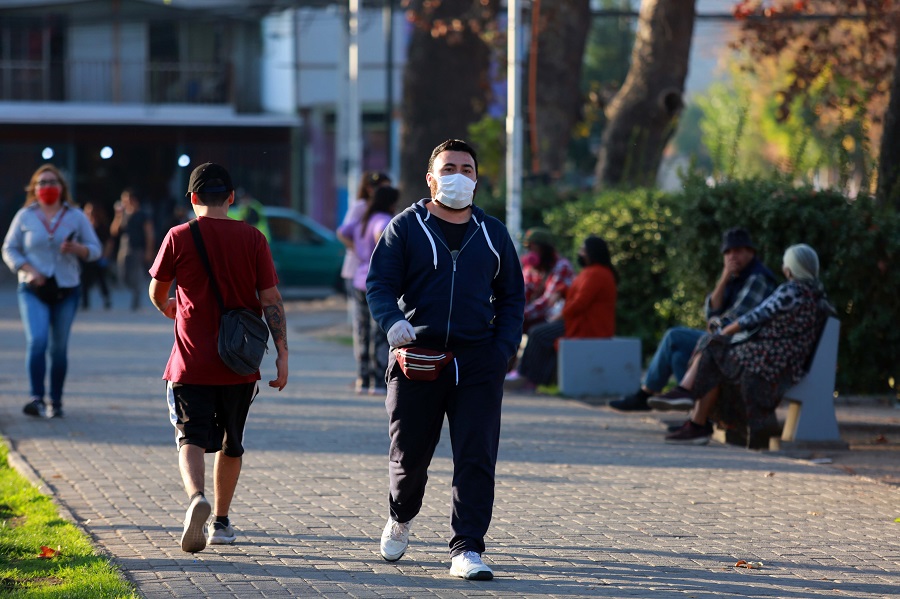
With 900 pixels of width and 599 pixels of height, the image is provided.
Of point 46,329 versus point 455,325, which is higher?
point 455,325

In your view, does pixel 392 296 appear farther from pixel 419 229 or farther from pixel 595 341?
pixel 595 341

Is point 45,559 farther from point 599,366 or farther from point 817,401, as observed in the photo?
point 599,366

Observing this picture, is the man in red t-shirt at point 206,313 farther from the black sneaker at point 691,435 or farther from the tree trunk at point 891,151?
the tree trunk at point 891,151

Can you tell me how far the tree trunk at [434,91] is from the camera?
2177cm

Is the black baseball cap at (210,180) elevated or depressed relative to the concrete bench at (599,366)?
elevated

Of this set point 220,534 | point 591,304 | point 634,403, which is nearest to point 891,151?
point 591,304

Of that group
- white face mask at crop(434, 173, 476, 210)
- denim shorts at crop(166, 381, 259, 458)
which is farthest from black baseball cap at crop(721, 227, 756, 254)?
denim shorts at crop(166, 381, 259, 458)

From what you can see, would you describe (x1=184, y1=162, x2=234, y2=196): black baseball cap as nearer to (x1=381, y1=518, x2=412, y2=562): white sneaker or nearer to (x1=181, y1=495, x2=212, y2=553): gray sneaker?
(x1=181, y1=495, x2=212, y2=553): gray sneaker

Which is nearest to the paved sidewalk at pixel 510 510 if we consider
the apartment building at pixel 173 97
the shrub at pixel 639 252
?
the shrub at pixel 639 252

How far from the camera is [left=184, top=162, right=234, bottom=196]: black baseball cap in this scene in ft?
21.2

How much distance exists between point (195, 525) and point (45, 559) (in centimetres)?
69

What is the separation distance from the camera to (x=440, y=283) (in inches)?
236

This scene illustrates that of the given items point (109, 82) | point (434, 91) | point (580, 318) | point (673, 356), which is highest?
point (109, 82)

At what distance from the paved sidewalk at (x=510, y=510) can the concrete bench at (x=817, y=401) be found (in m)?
0.44
